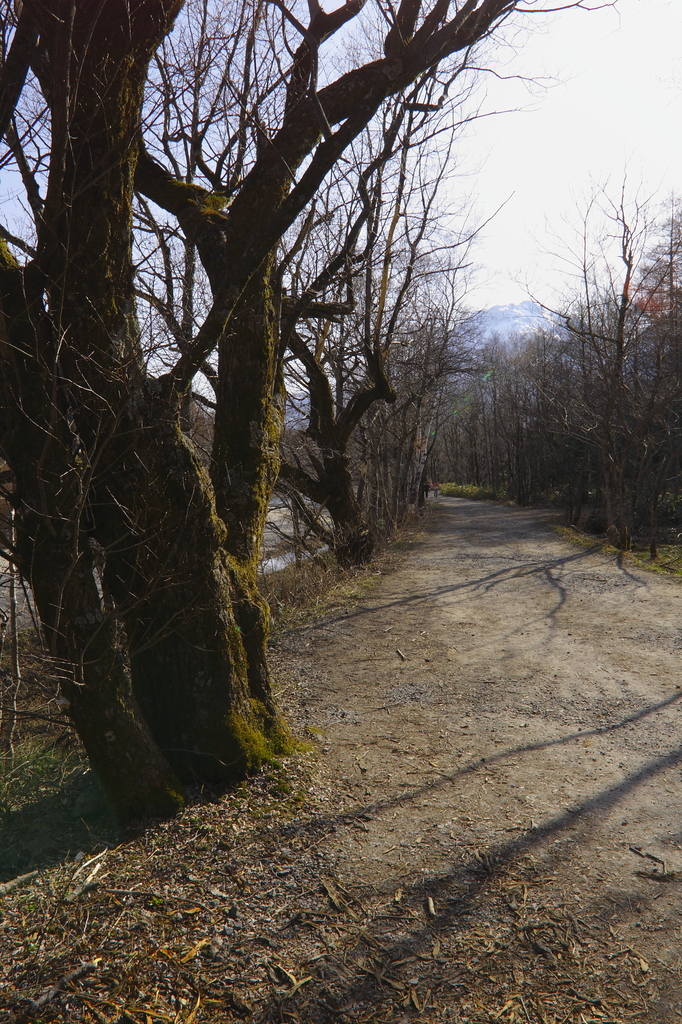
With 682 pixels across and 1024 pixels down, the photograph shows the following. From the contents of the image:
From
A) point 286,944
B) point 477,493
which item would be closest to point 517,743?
point 286,944

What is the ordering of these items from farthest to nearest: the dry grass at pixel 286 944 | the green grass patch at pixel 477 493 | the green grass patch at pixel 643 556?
the green grass patch at pixel 477 493 → the green grass patch at pixel 643 556 → the dry grass at pixel 286 944

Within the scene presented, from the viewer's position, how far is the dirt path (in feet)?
9.41

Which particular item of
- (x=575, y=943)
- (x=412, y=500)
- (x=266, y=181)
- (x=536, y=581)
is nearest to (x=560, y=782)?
(x=575, y=943)

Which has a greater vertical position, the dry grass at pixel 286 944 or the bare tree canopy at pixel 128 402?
the bare tree canopy at pixel 128 402

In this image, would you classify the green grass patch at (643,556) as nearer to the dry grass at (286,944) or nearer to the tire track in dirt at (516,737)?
the tire track in dirt at (516,737)

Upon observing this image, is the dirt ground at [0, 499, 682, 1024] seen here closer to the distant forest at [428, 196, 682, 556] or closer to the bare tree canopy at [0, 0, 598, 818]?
the bare tree canopy at [0, 0, 598, 818]

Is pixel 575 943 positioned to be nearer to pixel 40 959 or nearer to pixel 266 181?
pixel 40 959

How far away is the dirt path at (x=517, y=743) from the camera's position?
2.87 metres

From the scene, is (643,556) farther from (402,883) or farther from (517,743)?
(402,883)

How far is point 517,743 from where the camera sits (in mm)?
4270

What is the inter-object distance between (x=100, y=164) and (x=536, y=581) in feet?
26.6

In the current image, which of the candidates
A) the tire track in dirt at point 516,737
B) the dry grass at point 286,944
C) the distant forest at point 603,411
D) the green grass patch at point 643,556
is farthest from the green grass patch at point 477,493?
the dry grass at point 286,944

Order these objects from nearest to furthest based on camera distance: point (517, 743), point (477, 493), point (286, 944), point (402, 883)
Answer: point (286, 944)
point (402, 883)
point (517, 743)
point (477, 493)

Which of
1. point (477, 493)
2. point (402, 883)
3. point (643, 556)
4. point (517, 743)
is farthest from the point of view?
point (477, 493)
